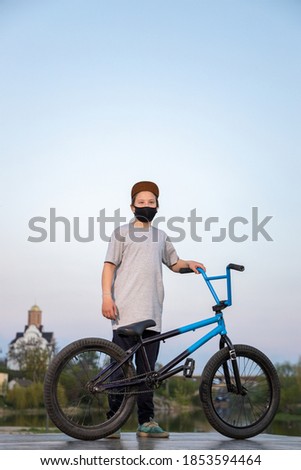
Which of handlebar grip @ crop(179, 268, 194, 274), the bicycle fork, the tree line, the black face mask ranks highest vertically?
the tree line

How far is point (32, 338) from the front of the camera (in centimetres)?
11631

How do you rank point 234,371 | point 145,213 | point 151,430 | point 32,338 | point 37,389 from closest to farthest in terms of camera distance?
point 234,371
point 151,430
point 145,213
point 37,389
point 32,338

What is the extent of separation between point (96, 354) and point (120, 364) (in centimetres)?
14

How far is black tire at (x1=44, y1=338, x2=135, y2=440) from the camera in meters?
4.04

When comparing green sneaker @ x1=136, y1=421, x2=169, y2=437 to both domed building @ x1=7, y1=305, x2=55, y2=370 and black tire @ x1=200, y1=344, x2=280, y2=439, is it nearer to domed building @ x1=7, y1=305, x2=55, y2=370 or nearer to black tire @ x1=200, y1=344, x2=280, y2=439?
black tire @ x1=200, y1=344, x2=280, y2=439

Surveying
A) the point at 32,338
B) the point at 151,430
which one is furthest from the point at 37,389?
the point at 151,430

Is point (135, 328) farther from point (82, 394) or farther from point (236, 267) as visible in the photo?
point (236, 267)

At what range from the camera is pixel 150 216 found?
473cm

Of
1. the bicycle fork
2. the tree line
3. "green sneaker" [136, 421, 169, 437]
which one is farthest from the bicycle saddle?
the tree line

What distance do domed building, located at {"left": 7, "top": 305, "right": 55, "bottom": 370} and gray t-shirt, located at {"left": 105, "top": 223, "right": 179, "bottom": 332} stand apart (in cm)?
8424

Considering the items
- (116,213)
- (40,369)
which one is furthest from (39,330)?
(116,213)

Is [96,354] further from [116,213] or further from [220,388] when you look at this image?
[116,213]

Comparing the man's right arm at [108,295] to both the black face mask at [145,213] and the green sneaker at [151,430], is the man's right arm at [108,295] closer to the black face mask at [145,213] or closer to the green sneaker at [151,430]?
the black face mask at [145,213]

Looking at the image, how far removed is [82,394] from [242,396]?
94cm
